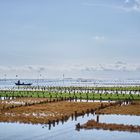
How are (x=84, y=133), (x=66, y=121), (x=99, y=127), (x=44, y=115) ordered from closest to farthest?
(x=84, y=133), (x=99, y=127), (x=66, y=121), (x=44, y=115)

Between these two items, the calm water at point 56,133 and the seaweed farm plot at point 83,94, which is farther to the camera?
the seaweed farm plot at point 83,94

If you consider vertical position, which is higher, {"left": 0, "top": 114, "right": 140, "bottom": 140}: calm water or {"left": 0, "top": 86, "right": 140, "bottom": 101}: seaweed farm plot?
{"left": 0, "top": 86, "right": 140, "bottom": 101}: seaweed farm plot

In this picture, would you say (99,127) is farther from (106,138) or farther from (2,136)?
(2,136)

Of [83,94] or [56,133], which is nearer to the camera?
[56,133]

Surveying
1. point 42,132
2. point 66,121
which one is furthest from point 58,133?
point 66,121

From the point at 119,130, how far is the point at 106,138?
4.87 meters

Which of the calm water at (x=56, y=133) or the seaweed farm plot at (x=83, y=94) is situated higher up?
the seaweed farm plot at (x=83, y=94)

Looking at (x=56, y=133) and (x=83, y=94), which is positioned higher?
(x=83, y=94)

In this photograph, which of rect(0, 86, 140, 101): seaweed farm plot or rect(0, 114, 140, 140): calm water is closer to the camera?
rect(0, 114, 140, 140): calm water

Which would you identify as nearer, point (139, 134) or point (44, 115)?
point (139, 134)

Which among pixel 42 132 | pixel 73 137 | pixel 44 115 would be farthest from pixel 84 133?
pixel 44 115

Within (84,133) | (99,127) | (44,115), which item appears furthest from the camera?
(44,115)

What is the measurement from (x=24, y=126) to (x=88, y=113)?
17575mm

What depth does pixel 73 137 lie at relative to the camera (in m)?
46.3
